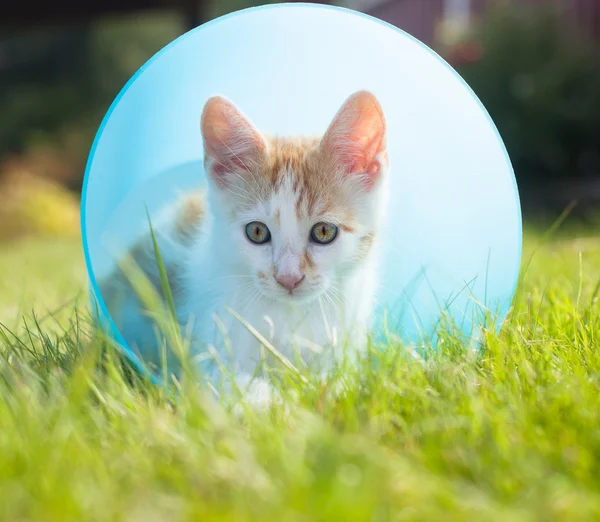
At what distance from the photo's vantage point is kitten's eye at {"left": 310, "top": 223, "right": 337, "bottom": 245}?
1635 mm

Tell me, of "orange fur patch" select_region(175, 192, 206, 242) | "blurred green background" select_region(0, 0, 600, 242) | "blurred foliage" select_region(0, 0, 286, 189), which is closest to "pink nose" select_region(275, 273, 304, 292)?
"orange fur patch" select_region(175, 192, 206, 242)

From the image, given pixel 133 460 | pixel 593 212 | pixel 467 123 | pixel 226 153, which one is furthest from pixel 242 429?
pixel 593 212

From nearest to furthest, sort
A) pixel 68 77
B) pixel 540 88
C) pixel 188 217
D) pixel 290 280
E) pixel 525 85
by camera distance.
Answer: pixel 290 280 < pixel 188 217 < pixel 540 88 < pixel 525 85 < pixel 68 77

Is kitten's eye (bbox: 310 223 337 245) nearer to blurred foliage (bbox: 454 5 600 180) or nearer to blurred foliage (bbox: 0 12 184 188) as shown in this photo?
blurred foliage (bbox: 454 5 600 180)

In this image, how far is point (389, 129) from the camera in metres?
1.74

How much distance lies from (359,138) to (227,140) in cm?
30

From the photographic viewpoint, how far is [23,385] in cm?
137

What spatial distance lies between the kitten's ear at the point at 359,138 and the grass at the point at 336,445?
0.47 metres

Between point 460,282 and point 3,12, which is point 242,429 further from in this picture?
point 3,12

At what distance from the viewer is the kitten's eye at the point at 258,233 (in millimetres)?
1642

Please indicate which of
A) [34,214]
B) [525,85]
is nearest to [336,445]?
[525,85]

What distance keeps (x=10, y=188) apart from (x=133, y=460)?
7046 mm

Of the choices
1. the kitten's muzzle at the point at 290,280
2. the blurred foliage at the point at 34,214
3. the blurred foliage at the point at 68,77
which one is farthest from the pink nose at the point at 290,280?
the blurred foliage at the point at 68,77

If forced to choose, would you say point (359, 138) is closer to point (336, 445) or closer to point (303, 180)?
point (303, 180)
